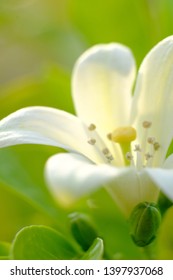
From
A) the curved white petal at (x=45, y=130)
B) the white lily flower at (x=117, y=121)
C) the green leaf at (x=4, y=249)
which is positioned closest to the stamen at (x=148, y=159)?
the white lily flower at (x=117, y=121)

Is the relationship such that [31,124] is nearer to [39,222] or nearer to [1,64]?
[39,222]

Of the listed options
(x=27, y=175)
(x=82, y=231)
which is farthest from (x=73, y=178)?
(x=27, y=175)

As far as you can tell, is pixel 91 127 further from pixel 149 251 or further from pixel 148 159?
pixel 149 251

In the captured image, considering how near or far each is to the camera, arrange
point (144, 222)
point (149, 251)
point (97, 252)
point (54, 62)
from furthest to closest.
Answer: point (54, 62) < point (149, 251) < point (144, 222) < point (97, 252)

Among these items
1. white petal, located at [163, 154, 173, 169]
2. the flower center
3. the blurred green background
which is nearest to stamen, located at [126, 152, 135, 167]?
the flower center

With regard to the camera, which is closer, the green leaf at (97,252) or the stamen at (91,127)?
the green leaf at (97,252)

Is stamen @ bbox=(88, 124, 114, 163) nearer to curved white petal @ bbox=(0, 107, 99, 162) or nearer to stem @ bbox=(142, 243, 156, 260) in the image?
curved white petal @ bbox=(0, 107, 99, 162)

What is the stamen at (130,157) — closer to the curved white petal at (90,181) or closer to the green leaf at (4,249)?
the curved white petal at (90,181)
